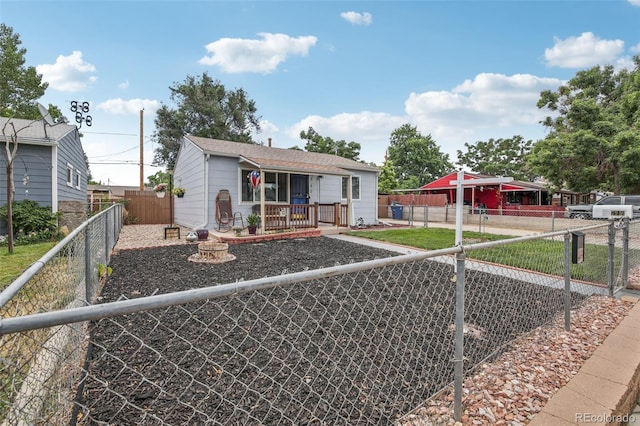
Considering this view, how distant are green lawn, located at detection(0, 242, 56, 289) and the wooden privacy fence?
26.8 ft

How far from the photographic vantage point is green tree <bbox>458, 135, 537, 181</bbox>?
3403 centimetres

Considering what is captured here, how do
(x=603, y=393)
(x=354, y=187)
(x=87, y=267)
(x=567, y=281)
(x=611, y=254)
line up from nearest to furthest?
(x=603, y=393)
(x=87, y=267)
(x=567, y=281)
(x=611, y=254)
(x=354, y=187)

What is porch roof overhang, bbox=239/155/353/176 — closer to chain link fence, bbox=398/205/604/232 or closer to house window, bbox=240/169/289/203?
house window, bbox=240/169/289/203

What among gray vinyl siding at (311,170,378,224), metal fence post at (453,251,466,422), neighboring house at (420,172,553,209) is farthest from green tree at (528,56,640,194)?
metal fence post at (453,251,466,422)

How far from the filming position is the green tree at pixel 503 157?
34.0 m

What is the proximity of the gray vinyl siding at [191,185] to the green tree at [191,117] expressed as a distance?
11461 mm

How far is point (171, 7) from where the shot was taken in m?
9.64

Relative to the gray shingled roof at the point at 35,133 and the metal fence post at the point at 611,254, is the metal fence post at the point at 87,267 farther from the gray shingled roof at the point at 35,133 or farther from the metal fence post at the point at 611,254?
the gray shingled roof at the point at 35,133

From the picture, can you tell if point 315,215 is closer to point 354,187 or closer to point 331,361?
point 354,187

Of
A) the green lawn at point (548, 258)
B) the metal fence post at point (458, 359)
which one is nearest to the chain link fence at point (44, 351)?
the metal fence post at point (458, 359)

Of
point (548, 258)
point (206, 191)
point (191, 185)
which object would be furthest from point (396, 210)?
point (548, 258)

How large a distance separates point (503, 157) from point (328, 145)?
20895 millimetres

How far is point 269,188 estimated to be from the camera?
37.9 ft

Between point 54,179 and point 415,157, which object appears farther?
point 415,157
